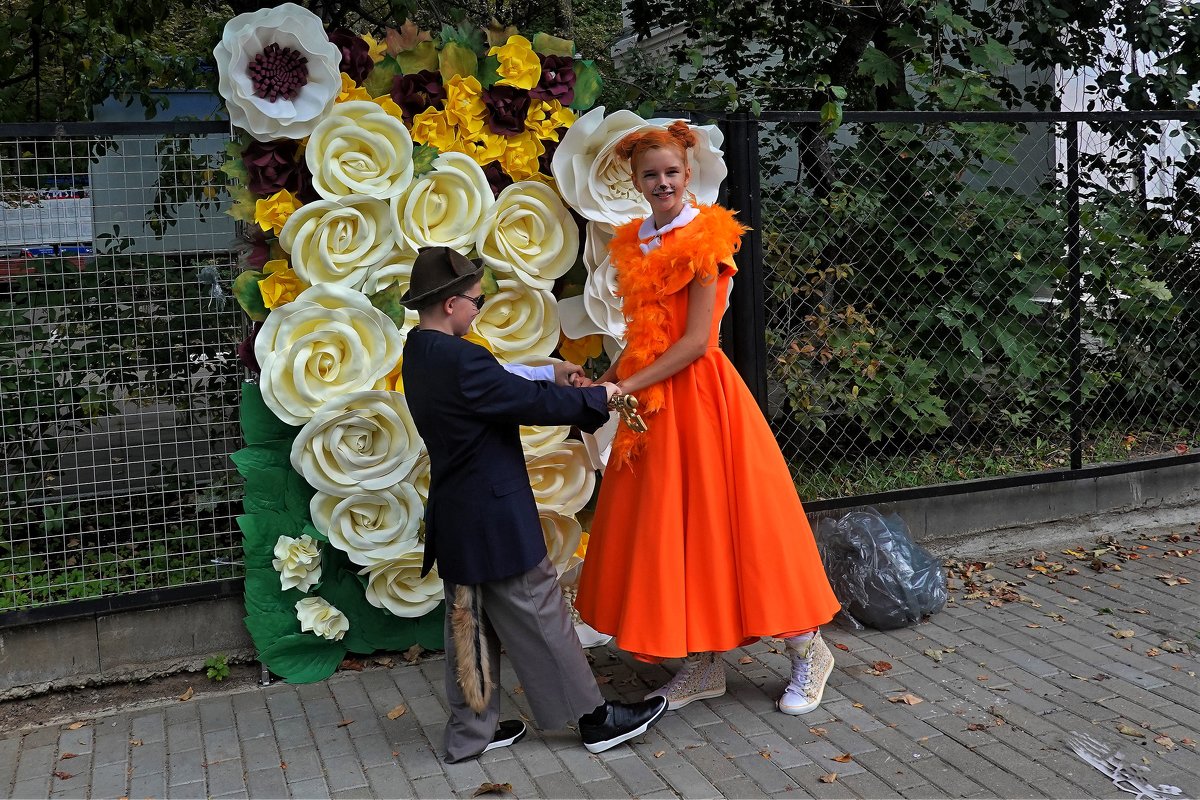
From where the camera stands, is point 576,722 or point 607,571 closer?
point 576,722

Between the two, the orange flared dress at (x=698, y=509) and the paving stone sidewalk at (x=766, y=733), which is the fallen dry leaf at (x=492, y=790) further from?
the orange flared dress at (x=698, y=509)

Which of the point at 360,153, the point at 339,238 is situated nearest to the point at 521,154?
the point at 360,153

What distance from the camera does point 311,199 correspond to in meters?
4.21

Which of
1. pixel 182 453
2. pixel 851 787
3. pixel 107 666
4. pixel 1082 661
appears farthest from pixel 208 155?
pixel 1082 661

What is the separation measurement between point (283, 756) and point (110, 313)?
80.8 inches

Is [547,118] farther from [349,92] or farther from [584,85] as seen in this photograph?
[349,92]

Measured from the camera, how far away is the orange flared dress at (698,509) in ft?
12.3

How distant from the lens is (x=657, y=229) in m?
3.84

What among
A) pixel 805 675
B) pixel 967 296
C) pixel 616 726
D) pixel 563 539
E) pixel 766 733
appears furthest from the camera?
pixel 967 296

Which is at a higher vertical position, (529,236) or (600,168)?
(600,168)

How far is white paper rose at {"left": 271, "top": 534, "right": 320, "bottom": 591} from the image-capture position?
4234 millimetres

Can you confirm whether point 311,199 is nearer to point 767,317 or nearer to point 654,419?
point 654,419

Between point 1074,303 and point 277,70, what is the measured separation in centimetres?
440

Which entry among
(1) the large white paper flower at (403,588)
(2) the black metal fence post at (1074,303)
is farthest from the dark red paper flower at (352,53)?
(2) the black metal fence post at (1074,303)
